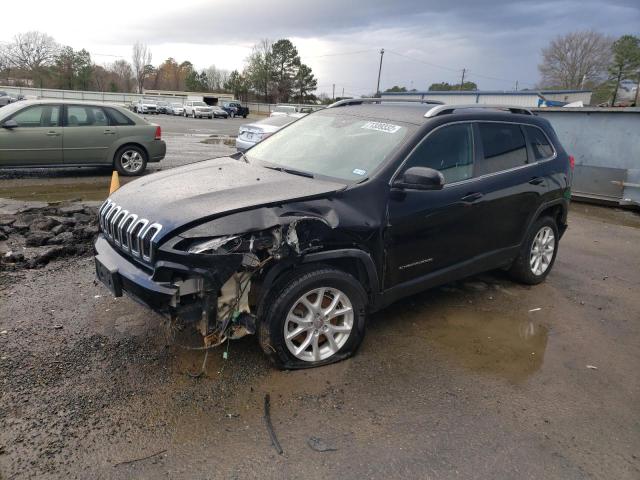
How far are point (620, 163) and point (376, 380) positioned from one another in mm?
9349

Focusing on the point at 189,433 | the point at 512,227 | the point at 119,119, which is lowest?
the point at 189,433

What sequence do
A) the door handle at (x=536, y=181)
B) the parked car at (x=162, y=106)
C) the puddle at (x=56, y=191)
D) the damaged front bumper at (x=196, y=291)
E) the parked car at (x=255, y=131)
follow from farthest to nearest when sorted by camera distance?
the parked car at (x=162, y=106) < the parked car at (x=255, y=131) < the puddle at (x=56, y=191) < the door handle at (x=536, y=181) < the damaged front bumper at (x=196, y=291)

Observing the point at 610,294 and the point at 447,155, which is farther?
the point at 610,294

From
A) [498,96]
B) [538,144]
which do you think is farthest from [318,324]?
[498,96]

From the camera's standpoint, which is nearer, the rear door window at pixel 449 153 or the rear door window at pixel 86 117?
the rear door window at pixel 449 153

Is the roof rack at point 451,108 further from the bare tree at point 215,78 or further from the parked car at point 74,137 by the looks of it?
the bare tree at point 215,78

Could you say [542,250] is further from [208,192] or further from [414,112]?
[208,192]

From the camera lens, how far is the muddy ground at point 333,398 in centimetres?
260

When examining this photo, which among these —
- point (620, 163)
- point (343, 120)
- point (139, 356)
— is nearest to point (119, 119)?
point (343, 120)

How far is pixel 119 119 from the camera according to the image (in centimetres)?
1042

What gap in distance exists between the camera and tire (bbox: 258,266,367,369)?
3.16 metres

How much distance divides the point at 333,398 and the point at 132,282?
1.50m

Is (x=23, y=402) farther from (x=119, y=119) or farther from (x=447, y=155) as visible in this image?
(x=119, y=119)

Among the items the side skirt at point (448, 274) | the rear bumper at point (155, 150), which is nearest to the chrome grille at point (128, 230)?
the side skirt at point (448, 274)
